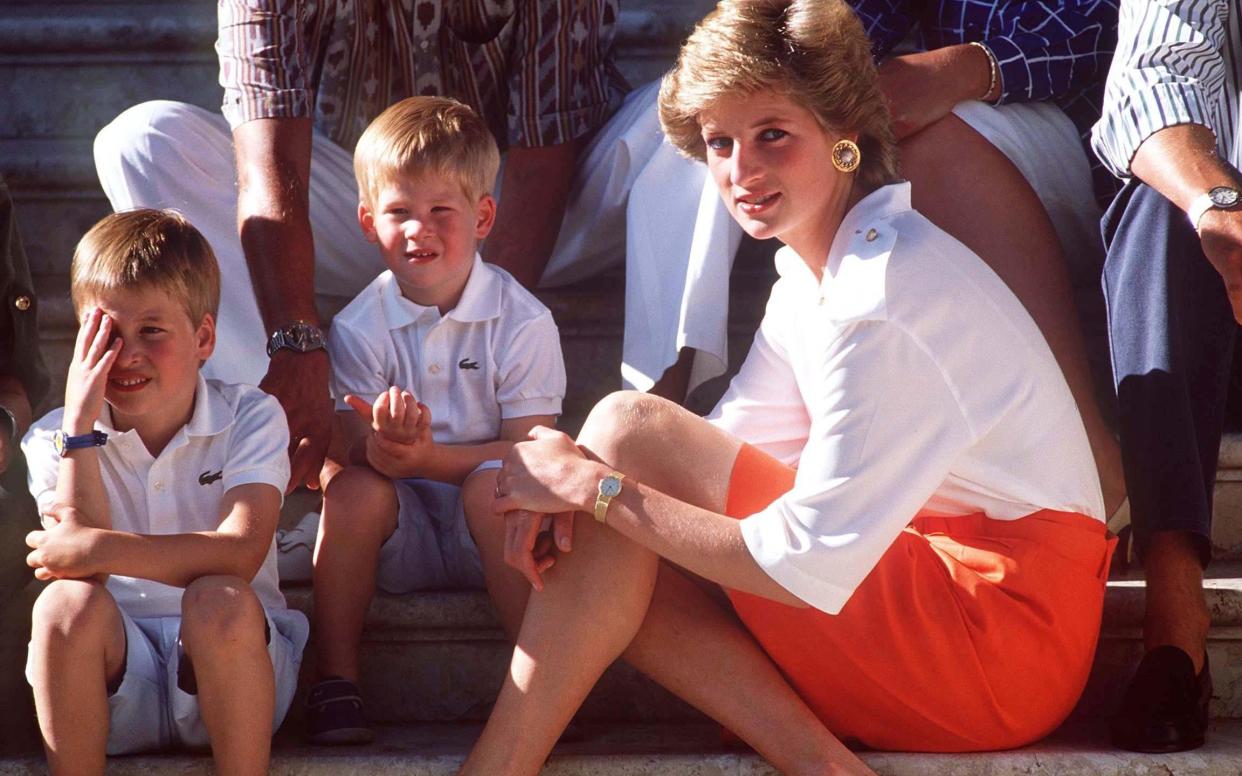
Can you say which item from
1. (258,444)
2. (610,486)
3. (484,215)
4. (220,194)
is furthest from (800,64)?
(220,194)

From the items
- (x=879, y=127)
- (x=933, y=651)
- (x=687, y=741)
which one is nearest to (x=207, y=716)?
(x=687, y=741)

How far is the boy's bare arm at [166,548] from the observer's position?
168cm

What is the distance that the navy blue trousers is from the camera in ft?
6.08

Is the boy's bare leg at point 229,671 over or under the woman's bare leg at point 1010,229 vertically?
under

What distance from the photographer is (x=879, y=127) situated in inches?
71.2

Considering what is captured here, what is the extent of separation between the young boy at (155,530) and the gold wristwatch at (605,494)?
41 centimetres

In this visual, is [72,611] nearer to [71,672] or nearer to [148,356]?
[71,672]

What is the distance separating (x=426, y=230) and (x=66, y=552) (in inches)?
27.2

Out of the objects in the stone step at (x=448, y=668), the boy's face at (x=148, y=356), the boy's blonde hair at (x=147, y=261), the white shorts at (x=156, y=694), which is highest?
the boy's blonde hair at (x=147, y=261)

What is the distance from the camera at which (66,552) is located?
1.68m

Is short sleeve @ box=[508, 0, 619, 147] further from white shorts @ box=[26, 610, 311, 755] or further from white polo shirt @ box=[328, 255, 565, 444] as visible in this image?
white shorts @ box=[26, 610, 311, 755]

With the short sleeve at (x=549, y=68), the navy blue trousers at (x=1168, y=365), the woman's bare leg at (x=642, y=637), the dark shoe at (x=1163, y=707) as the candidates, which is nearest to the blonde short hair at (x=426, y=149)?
the short sleeve at (x=549, y=68)

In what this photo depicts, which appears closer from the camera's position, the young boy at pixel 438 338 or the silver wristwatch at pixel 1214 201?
the silver wristwatch at pixel 1214 201

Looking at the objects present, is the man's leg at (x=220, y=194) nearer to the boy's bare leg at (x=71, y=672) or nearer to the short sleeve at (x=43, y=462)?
the short sleeve at (x=43, y=462)
